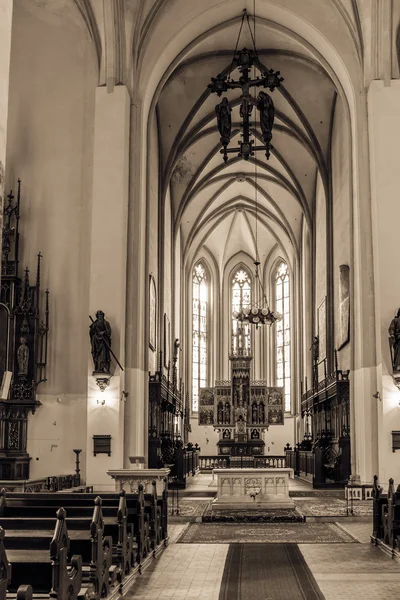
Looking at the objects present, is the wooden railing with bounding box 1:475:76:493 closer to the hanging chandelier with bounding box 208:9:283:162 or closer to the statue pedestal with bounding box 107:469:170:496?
the statue pedestal with bounding box 107:469:170:496

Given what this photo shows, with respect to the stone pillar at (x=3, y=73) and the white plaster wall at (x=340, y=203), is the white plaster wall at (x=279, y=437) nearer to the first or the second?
the white plaster wall at (x=340, y=203)

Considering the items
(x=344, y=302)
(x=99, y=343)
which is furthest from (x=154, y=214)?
(x=99, y=343)

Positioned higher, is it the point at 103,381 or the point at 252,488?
the point at 103,381

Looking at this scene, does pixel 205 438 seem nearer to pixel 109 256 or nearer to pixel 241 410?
pixel 241 410

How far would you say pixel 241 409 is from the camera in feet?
102

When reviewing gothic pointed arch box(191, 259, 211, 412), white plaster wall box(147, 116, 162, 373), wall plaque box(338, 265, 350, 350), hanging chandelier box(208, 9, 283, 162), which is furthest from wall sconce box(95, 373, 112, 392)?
gothic pointed arch box(191, 259, 211, 412)

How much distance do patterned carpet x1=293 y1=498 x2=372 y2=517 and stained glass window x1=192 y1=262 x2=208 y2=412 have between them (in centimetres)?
2115

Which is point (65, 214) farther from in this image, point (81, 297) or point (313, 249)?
point (313, 249)

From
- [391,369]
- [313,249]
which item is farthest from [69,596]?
[313,249]

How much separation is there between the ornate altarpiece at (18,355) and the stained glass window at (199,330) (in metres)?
21.8

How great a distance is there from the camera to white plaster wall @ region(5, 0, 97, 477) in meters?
17.4

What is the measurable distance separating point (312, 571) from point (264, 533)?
3.42 m

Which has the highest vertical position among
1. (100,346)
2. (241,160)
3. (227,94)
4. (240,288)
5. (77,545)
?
(227,94)

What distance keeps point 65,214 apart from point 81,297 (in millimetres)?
2121
